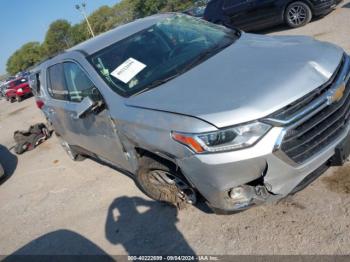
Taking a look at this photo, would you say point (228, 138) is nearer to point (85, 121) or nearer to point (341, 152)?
point (341, 152)

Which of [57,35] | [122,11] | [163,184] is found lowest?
[57,35]

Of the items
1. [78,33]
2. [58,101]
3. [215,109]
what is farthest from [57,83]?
[78,33]

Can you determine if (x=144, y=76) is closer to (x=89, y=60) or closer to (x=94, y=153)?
(x=89, y=60)

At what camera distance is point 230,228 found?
347 cm

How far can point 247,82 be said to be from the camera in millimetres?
3033

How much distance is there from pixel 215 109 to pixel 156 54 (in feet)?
4.77

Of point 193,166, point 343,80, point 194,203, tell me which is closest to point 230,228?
point 194,203

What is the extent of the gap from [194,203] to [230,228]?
49cm

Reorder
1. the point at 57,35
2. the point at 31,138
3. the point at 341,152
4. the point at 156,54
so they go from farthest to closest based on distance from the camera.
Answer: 1. the point at 57,35
2. the point at 31,138
3. the point at 156,54
4. the point at 341,152

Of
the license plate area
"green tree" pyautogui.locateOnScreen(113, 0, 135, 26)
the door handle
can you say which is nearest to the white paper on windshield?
the door handle

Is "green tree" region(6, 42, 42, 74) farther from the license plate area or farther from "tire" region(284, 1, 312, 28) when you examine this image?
the license plate area

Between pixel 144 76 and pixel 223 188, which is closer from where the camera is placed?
pixel 223 188

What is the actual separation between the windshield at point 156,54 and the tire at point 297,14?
6851 mm

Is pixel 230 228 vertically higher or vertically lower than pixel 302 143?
lower
